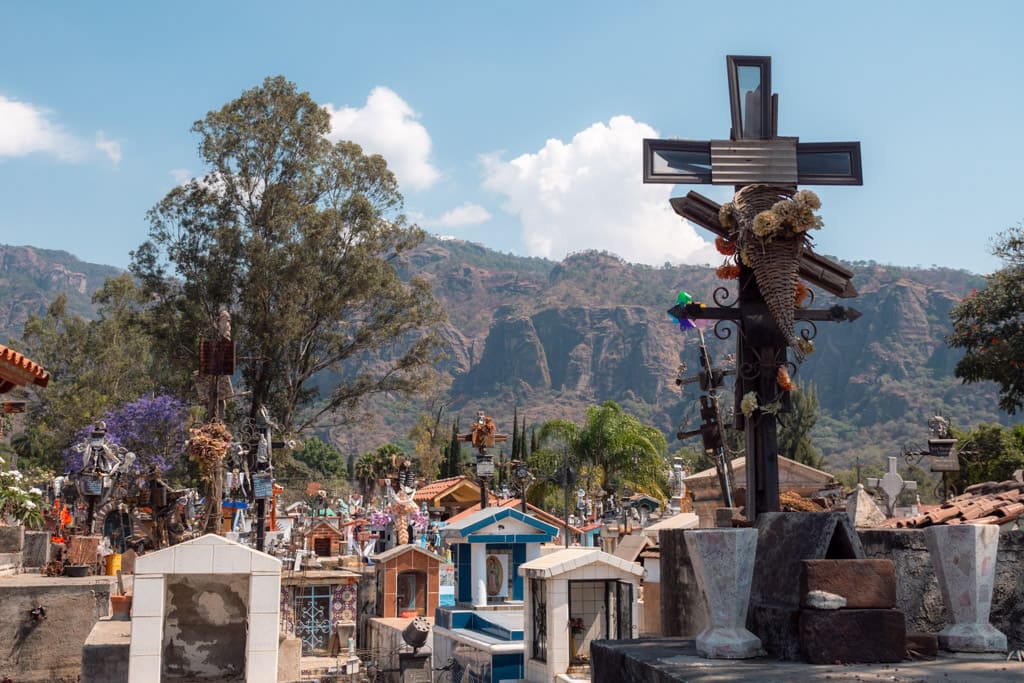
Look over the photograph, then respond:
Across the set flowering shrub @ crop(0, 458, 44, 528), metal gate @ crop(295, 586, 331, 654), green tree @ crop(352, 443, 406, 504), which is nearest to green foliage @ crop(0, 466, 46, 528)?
flowering shrub @ crop(0, 458, 44, 528)

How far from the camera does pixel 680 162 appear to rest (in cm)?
771

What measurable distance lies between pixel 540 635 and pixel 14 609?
7517 millimetres

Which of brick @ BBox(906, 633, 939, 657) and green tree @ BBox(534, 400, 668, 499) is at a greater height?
green tree @ BBox(534, 400, 668, 499)

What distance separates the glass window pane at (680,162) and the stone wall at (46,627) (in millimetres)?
9923

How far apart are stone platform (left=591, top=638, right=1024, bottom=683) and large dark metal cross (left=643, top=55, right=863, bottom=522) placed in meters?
2.04

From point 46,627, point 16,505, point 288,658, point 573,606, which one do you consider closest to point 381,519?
point 16,505

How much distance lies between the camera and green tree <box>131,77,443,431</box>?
3525cm

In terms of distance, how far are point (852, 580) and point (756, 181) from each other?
3.56 metres

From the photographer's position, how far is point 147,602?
30.3ft

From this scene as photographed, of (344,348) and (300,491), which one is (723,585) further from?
(300,491)

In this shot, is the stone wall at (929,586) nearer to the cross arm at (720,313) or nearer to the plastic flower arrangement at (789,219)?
the cross arm at (720,313)

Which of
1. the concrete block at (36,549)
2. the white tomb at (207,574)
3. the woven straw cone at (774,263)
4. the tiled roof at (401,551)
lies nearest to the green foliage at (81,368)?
the tiled roof at (401,551)

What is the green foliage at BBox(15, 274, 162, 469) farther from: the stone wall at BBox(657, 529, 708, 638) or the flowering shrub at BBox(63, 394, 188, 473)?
the stone wall at BBox(657, 529, 708, 638)

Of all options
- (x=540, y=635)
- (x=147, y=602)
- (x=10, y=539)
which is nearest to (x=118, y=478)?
(x=10, y=539)
